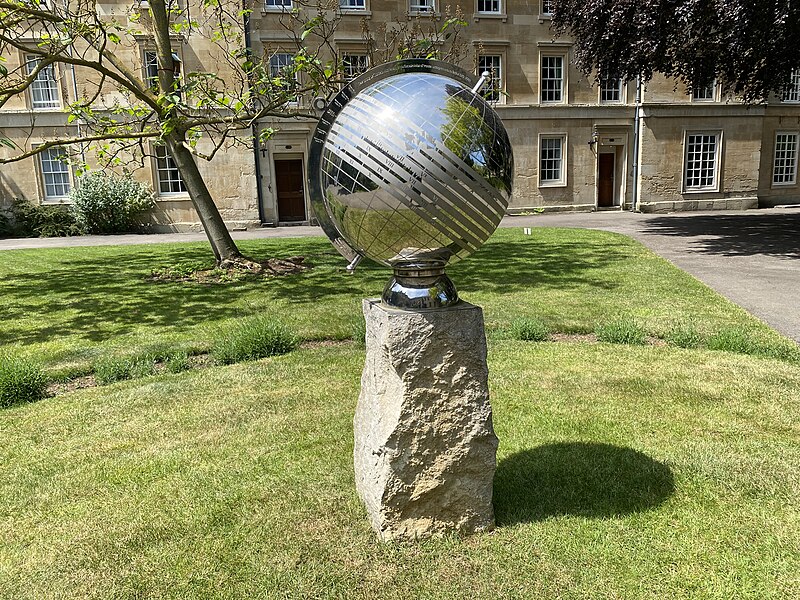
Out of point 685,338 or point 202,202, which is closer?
point 685,338

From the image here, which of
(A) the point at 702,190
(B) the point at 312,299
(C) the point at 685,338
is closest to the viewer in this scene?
(C) the point at 685,338

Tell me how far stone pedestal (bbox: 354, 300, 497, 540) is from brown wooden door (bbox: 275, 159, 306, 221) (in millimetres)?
22544

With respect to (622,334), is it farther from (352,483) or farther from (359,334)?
(352,483)

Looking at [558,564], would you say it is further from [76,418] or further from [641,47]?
[641,47]

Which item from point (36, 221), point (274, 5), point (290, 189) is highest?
point (274, 5)

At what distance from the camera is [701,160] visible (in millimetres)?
26391

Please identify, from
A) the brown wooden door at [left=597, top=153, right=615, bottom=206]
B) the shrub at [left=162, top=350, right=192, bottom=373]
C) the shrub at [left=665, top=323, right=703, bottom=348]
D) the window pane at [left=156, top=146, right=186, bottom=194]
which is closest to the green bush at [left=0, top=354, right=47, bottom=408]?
the shrub at [left=162, top=350, right=192, bottom=373]

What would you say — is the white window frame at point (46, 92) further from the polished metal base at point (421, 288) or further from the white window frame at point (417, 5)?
the polished metal base at point (421, 288)

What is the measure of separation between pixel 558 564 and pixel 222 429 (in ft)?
9.15

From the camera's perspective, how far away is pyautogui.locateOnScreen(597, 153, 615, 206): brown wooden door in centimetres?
2662

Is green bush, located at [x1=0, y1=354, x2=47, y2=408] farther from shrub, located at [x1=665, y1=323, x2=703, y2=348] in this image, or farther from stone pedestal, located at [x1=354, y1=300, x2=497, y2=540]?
shrub, located at [x1=665, y1=323, x2=703, y2=348]

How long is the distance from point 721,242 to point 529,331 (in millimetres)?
11524

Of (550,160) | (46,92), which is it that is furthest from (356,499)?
(46,92)

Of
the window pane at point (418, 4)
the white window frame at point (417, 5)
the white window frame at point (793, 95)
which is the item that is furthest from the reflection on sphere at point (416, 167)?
the white window frame at point (793, 95)
